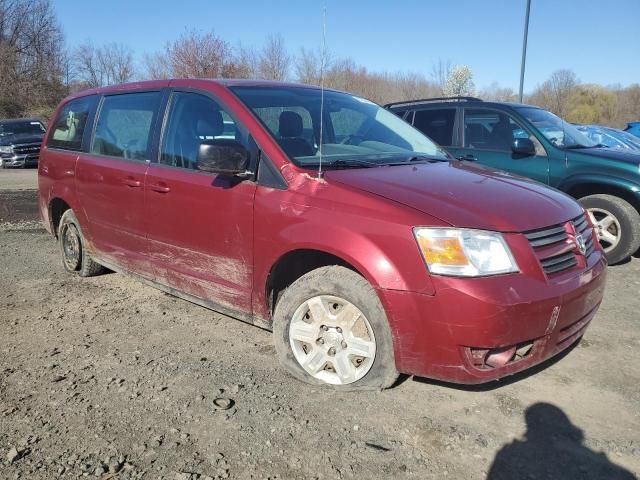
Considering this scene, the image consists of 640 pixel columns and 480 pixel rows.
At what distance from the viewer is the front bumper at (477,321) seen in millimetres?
2635

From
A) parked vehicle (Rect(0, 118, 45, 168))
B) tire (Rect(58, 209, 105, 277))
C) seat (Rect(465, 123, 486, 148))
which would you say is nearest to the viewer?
tire (Rect(58, 209, 105, 277))

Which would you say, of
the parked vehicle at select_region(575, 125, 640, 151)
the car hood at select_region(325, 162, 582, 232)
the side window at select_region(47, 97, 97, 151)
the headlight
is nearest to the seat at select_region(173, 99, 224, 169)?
the car hood at select_region(325, 162, 582, 232)

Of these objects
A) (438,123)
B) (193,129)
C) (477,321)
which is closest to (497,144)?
(438,123)

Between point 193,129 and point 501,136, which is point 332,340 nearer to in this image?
point 193,129

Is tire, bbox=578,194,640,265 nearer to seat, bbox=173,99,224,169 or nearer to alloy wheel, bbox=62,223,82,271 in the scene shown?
seat, bbox=173,99,224,169

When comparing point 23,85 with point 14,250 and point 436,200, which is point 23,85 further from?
point 436,200

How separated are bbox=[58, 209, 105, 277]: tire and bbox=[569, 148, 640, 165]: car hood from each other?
5.36 meters

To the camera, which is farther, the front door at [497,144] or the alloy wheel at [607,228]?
the front door at [497,144]

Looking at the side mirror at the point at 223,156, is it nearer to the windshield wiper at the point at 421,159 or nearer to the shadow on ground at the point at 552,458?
the windshield wiper at the point at 421,159


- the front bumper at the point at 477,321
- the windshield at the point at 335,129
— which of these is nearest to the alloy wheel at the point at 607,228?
the windshield at the point at 335,129

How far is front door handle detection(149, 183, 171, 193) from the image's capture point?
12.8 ft

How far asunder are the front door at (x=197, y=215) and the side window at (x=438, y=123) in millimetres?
3963

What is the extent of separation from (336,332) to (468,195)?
106cm

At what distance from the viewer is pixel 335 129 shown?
158 inches
